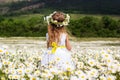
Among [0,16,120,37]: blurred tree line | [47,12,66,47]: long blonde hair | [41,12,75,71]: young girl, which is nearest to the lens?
[41,12,75,71]: young girl

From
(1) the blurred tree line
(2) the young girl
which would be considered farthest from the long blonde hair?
(1) the blurred tree line

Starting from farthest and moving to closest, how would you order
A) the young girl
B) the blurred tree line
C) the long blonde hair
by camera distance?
the blurred tree line
the long blonde hair
the young girl

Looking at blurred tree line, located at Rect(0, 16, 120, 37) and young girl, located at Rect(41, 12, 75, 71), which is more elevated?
young girl, located at Rect(41, 12, 75, 71)

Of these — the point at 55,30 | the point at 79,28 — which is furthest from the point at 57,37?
the point at 79,28

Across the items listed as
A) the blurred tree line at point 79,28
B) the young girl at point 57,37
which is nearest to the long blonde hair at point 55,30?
the young girl at point 57,37

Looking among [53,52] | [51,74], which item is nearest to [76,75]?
[51,74]

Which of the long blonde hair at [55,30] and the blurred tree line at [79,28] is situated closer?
the long blonde hair at [55,30]

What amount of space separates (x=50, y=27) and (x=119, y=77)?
5.06m

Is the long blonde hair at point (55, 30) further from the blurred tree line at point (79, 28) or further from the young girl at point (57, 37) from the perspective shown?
the blurred tree line at point (79, 28)

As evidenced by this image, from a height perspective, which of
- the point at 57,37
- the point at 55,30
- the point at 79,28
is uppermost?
the point at 55,30

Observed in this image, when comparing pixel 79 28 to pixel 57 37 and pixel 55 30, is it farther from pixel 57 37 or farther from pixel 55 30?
pixel 55 30

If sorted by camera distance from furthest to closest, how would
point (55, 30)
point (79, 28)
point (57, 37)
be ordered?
1. point (79, 28)
2. point (57, 37)
3. point (55, 30)

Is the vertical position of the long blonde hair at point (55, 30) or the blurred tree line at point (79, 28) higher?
the long blonde hair at point (55, 30)

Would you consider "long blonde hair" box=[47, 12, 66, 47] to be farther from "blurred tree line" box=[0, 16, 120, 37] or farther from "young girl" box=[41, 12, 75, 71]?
"blurred tree line" box=[0, 16, 120, 37]
